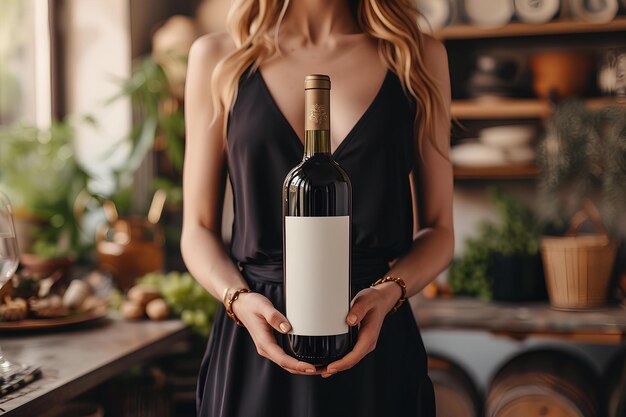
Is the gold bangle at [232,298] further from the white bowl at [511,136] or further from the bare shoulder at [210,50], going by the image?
the white bowl at [511,136]

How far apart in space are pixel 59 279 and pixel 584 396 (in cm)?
152

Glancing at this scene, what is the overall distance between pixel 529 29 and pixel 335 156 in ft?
5.87

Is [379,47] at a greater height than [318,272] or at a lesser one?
greater

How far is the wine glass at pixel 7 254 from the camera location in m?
1.10

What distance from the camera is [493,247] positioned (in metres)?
2.52

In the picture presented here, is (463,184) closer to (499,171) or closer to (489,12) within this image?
(499,171)

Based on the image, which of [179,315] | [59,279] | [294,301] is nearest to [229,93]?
[294,301]

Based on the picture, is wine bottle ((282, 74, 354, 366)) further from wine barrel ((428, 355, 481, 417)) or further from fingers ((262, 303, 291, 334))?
wine barrel ((428, 355, 481, 417))

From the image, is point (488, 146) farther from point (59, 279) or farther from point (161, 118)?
point (59, 279)

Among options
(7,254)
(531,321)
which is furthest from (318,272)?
(531,321)

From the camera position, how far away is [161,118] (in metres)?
2.49

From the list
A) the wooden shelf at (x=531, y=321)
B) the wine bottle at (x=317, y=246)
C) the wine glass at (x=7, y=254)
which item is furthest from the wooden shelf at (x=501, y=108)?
the wine bottle at (x=317, y=246)

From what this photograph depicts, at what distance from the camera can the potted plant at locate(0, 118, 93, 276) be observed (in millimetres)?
2357

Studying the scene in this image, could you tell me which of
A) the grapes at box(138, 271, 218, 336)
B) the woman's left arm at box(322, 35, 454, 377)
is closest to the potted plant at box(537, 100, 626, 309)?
the grapes at box(138, 271, 218, 336)
